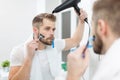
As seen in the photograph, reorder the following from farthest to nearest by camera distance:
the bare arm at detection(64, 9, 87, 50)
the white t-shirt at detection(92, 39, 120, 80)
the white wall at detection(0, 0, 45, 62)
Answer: the white wall at detection(0, 0, 45, 62) < the bare arm at detection(64, 9, 87, 50) < the white t-shirt at detection(92, 39, 120, 80)

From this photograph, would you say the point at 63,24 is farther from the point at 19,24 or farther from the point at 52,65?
the point at 52,65

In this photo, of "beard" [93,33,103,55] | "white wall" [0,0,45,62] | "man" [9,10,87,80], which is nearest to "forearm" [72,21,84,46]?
"man" [9,10,87,80]

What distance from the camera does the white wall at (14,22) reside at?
12.2 feet

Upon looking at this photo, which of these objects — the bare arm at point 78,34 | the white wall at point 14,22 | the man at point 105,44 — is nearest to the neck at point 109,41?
the man at point 105,44

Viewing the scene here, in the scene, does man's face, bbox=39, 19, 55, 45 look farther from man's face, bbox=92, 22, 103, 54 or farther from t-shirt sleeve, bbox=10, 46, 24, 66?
man's face, bbox=92, 22, 103, 54

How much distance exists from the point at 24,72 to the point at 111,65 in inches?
39.8

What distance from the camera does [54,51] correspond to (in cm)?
186

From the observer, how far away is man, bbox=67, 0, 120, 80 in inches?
31.3

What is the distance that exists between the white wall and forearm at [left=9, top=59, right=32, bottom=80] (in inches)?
81.7

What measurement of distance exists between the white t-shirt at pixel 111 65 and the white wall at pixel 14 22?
2915 mm

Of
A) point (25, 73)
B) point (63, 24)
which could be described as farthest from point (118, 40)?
point (63, 24)

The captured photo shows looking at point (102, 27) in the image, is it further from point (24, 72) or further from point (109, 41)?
point (24, 72)

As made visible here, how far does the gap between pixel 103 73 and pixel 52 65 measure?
3.34ft

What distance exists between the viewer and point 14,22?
12.4ft
